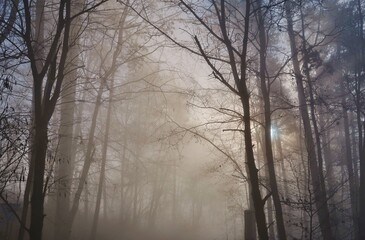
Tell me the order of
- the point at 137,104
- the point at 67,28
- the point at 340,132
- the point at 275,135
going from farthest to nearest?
the point at 340,132
the point at 137,104
the point at 275,135
the point at 67,28

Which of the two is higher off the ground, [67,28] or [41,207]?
[67,28]

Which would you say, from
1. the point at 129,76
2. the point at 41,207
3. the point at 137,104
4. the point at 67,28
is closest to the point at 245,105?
the point at 67,28

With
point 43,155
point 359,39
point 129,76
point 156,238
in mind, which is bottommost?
point 156,238

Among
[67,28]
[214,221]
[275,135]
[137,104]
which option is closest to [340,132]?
[275,135]

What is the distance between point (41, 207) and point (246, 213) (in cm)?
399

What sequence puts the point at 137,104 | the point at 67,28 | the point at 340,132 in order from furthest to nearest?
the point at 340,132
the point at 137,104
the point at 67,28

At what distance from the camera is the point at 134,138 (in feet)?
80.0

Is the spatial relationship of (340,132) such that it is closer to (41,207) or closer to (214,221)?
(214,221)

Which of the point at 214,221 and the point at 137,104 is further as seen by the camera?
the point at 214,221

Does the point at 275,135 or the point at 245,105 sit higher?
the point at 275,135

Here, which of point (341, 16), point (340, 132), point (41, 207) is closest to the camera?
point (41, 207)

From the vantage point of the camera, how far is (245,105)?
4.81 m

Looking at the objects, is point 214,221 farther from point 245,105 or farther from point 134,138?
point 245,105

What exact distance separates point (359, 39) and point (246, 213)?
11.4 metres
